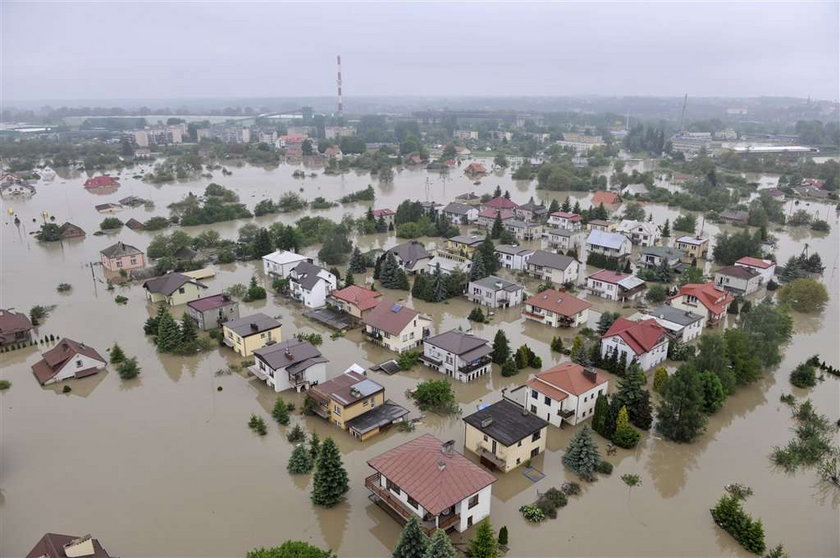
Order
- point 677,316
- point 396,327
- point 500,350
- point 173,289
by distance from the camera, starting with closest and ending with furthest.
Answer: point 500,350 → point 396,327 → point 677,316 → point 173,289

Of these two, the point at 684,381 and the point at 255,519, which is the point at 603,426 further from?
the point at 255,519

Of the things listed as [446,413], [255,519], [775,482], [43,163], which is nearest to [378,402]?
[446,413]

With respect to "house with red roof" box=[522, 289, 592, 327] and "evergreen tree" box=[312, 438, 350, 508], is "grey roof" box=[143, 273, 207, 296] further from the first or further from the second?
"house with red roof" box=[522, 289, 592, 327]

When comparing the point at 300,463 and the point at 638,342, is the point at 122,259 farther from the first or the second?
the point at 638,342

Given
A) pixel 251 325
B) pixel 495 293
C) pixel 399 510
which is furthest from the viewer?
pixel 495 293

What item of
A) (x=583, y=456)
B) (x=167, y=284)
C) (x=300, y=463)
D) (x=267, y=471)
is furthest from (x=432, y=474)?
(x=167, y=284)
